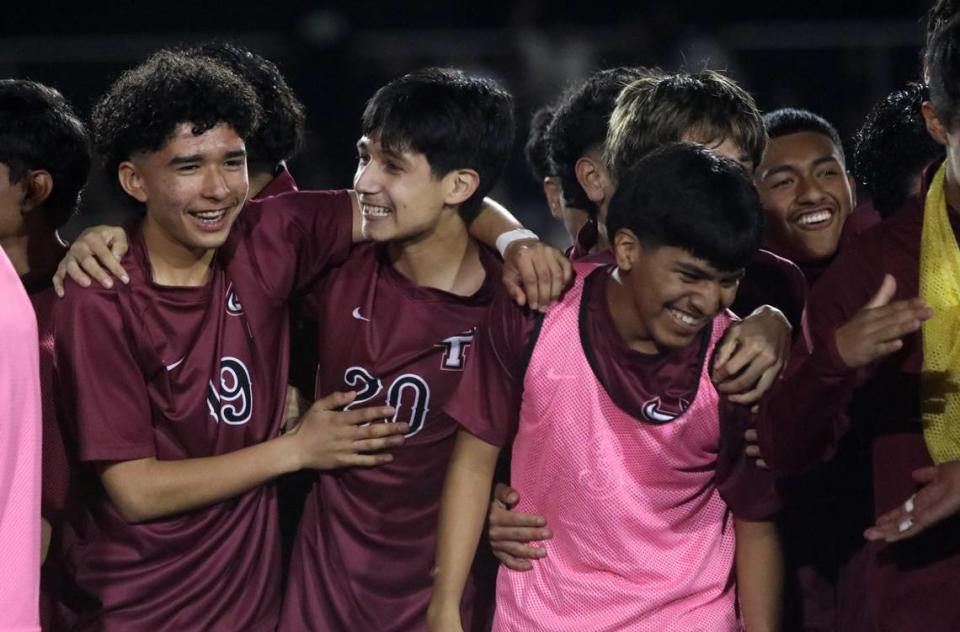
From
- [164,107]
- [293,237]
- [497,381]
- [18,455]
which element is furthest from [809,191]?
[18,455]

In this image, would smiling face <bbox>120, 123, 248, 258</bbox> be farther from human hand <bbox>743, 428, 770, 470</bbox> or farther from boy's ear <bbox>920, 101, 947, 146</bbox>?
boy's ear <bbox>920, 101, 947, 146</bbox>

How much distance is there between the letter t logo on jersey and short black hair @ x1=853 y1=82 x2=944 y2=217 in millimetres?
1161

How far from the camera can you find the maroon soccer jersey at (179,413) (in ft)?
9.33

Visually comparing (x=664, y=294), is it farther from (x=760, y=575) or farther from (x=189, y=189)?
(x=189, y=189)

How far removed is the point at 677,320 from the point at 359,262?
2.87 feet

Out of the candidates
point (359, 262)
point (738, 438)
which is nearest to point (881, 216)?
point (738, 438)

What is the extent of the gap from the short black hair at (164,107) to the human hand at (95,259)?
10.0 inches

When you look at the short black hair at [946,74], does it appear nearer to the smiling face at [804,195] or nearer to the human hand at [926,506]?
the human hand at [926,506]

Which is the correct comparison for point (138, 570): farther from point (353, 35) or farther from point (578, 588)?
point (353, 35)

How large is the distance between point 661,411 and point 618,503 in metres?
0.20

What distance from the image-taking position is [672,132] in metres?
3.06

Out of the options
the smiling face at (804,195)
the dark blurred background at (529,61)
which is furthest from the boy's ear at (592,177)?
the dark blurred background at (529,61)

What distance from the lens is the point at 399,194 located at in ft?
10.3

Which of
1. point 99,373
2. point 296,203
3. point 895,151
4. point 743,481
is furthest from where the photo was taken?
point 895,151
